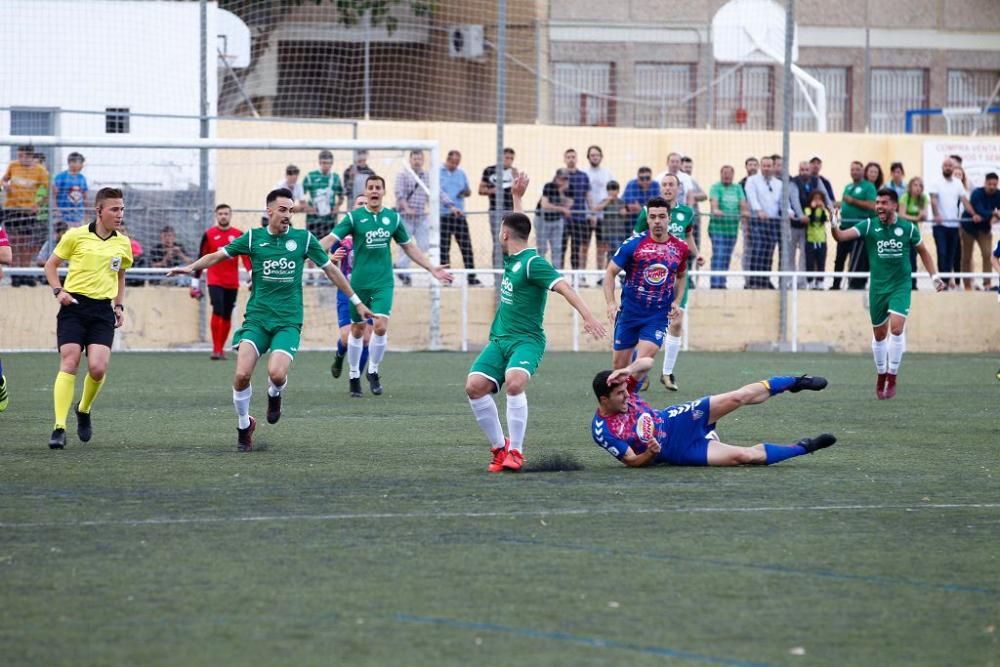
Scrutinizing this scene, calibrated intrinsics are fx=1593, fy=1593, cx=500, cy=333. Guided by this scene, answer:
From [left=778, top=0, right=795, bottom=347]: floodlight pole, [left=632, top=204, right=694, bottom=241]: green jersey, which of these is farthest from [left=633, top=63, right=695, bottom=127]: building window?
[left=632, top=204, right=694, bottom=241]: green jersey

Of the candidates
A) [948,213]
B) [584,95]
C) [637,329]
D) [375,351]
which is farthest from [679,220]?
[584,95]

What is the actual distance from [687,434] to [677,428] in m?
0.09

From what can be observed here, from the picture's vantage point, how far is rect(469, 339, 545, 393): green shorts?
10.4 metres

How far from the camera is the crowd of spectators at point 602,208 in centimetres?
2245

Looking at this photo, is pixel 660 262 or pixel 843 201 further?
pixel 843 201

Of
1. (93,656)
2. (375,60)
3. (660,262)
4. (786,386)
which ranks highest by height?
(375,60)

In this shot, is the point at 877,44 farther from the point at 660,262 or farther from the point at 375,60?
the point at 660,262

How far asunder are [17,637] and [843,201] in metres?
19.9

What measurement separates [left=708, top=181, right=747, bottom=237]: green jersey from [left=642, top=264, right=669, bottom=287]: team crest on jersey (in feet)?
36.0

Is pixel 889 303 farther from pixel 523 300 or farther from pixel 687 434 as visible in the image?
pixel 523 300

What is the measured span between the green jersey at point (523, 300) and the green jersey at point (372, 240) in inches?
230

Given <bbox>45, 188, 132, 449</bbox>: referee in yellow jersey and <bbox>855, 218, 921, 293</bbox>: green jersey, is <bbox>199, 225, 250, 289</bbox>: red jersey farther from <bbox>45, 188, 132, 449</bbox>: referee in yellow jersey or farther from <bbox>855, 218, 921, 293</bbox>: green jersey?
<bbox>45, 188, 132, 449</bbox>: referee in yellow jersey

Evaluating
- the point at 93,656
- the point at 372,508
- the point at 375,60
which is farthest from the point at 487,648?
the point at 375,60

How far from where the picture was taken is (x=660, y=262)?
13.9 m
